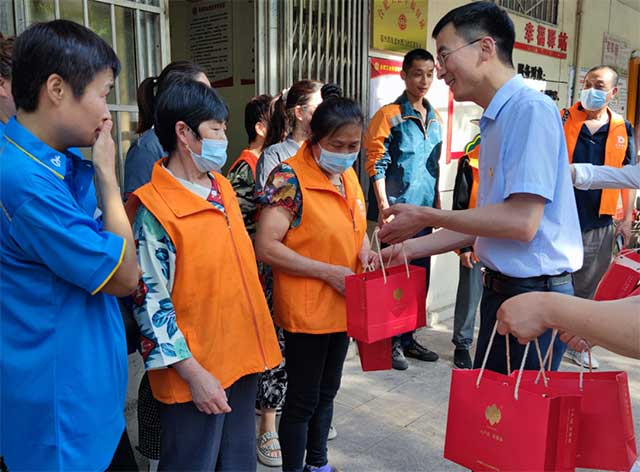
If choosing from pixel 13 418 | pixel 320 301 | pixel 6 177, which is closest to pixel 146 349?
pixel 13 418

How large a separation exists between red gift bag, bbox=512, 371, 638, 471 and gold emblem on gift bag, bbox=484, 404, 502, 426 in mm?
148

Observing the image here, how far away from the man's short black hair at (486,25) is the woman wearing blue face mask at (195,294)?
0.87 m

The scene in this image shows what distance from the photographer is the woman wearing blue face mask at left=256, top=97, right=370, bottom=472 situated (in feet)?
6.70

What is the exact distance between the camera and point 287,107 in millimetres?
2834

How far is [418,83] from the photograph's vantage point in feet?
12.1

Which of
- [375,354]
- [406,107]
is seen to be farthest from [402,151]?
[375,354]

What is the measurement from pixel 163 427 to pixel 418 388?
218cm

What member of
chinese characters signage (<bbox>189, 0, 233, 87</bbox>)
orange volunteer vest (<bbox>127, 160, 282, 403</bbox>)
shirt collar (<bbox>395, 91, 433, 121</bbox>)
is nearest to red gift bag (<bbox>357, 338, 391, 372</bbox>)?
orange volunteer vest (<bbox>127, 160, 282, 403</bbox>)

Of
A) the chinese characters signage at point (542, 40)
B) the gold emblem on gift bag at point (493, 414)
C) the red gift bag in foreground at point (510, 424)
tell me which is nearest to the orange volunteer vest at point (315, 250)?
the red gift bag in foreground at point (510, 424)

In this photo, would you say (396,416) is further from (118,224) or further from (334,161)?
(118,224)

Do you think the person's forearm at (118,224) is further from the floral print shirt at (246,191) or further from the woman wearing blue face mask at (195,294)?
the floral print shirt at (246,191)

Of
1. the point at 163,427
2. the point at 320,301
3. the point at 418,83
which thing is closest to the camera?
the point at 163,427

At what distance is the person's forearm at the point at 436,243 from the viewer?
85.4 inches

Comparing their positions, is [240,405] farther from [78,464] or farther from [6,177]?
[6,177]
